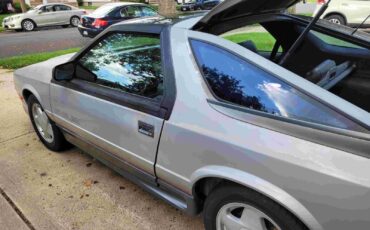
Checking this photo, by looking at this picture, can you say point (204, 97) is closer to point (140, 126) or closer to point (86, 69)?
point (140, 126)

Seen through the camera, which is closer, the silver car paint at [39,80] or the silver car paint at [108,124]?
the silver car paint at [108,124]

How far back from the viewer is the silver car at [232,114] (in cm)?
168

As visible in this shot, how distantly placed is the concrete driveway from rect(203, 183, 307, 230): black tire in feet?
1.89

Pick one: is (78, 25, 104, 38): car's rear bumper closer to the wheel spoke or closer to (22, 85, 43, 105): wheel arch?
(22, 85, 43, 105): wheel arch

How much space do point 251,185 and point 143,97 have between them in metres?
1.05

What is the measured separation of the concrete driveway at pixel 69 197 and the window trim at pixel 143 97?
0.90 m

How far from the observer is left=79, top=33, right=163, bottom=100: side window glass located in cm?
264

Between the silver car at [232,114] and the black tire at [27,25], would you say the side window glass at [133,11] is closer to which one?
the black tire at [27,25]

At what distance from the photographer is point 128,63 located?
2.93 metres

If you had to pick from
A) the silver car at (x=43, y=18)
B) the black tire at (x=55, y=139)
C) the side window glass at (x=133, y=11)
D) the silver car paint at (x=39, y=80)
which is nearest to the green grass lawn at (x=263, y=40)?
the silver car paint at (x=39, y=80)

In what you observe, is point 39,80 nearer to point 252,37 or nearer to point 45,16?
point 252,37

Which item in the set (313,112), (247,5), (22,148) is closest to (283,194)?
(313,112)

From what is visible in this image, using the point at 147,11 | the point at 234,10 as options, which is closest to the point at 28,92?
the point at 234,10

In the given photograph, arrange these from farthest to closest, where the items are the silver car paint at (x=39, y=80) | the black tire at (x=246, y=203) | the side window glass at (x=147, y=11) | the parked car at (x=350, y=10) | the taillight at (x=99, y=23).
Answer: the side window glass at (x=147, y=11), the taillight at (x=99, y=23), the parked car at (x=350, y=10), the silver car paint at (x=39, y=80), the black tire at (x=246, y=203)
